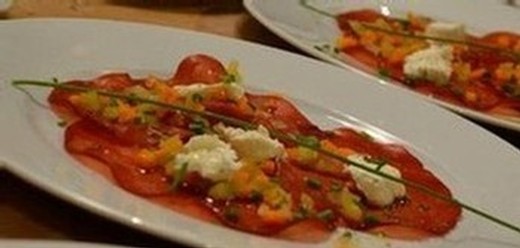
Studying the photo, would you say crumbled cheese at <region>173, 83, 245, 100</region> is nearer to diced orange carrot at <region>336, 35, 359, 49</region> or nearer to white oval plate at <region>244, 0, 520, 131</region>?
white oval plate at <region>244, 0, 520, 131</region>

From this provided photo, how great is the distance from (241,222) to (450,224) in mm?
221

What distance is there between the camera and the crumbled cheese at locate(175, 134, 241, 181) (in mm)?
980

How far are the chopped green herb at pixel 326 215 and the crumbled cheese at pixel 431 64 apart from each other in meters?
0.47

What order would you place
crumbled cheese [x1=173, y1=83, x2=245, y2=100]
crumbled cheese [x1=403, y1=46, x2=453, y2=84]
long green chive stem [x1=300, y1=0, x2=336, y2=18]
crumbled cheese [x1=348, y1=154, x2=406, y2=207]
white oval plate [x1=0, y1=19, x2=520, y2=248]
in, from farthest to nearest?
long green chive stem [x1=300, y1=0, x2=336, y2=18] < crumbled cheese [x1=403, y1=46, x2=453, y2=84] < crumbled cheese [x1=173, y1=83, x2=245, y2=100] < crumbled cheese [x1=348, y1=154, x2=406, y2=207] < white oval plate [x1=0, y1=19, x2=520, y2=248]

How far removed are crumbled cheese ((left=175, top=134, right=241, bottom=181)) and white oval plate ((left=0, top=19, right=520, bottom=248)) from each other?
0.21ft

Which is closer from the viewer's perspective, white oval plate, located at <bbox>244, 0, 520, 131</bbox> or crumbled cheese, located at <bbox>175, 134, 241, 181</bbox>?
crumbled cheese, located at <bbox>175, 134, 241, 181</bbox>

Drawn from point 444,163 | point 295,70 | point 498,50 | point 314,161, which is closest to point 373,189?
point 314,161

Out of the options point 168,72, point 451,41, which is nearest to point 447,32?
point 451,41

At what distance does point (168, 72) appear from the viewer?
129 centimetres

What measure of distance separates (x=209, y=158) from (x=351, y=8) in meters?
0.79

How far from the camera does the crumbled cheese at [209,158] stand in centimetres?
98

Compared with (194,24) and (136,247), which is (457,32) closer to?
(194,24)

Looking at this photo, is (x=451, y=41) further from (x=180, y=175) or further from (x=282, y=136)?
(x=180, y=175)

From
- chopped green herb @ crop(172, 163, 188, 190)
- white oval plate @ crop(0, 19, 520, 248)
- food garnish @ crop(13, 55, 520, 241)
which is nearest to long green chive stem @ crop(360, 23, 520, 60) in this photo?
white oval plate @ crop(0, 19, 520, 248)
